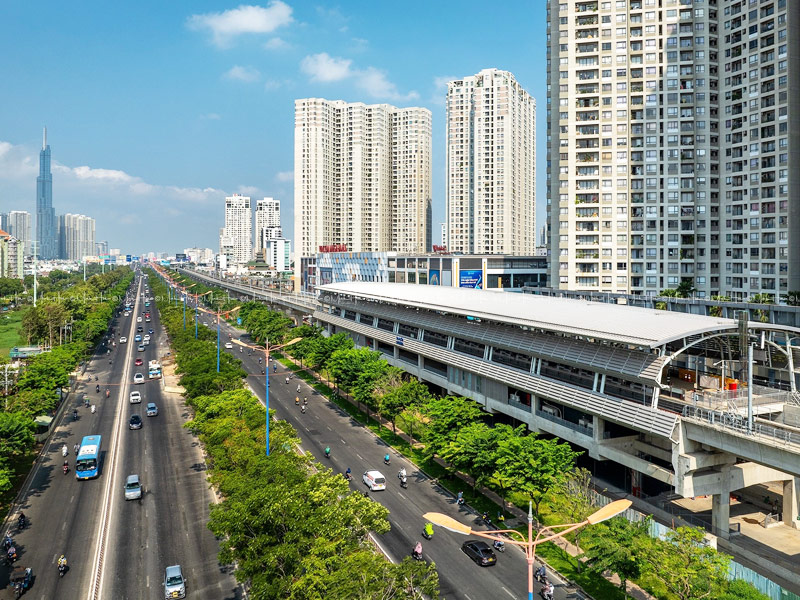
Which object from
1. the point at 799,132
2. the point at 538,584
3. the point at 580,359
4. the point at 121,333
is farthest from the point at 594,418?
the point at 121,333

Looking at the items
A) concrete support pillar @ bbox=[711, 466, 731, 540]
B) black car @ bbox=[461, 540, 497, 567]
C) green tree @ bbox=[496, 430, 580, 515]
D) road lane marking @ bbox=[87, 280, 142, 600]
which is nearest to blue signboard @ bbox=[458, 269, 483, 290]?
road lane marking @ bbox=[87, 280, 142, 600]

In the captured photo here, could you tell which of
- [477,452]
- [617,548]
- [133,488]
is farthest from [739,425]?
[133,488]

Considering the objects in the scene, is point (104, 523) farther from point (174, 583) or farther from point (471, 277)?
point (471, 277)

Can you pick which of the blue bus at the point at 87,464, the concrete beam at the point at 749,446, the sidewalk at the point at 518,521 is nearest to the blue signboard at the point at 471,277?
the sidewalk at the point at 518,521

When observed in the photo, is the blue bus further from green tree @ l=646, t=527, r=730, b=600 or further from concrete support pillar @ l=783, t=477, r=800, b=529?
concrete support pillar @ l=783, t=477, r=800, b=529

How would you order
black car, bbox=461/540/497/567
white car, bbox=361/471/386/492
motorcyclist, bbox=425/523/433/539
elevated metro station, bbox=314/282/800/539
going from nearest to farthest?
black car, bbox=461/540/497/567 → elevated metro station, bbox=314/282/800/539 → motorcyclist, bbox=425/523/433/539 → white car, bbox=361/471/386/492

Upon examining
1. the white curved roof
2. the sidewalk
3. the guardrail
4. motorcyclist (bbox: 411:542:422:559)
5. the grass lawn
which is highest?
the white curved roof
